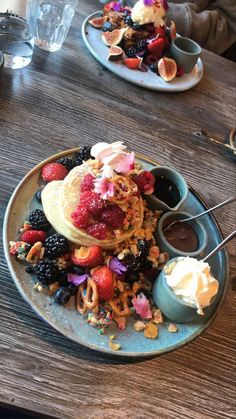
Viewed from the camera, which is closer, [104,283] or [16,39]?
[104,283]

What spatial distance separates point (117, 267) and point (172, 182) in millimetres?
305

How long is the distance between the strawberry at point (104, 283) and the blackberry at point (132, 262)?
0.05 meters

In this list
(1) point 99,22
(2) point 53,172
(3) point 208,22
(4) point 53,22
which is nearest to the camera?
(2) point 53,172

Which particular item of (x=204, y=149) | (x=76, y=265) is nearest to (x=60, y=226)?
(x=76, y=265)

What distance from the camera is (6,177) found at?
1.13m

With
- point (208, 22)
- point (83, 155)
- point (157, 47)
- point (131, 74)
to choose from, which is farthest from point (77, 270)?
point (208, 22)

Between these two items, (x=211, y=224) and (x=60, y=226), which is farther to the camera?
(x=211, y=224)

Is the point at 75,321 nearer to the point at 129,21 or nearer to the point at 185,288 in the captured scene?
the point at 185,288

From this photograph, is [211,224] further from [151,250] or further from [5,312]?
[5,312]

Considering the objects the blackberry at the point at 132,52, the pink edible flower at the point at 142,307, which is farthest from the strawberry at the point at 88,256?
the blackberry at the point at 132,52

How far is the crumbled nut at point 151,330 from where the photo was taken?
93 centimetres

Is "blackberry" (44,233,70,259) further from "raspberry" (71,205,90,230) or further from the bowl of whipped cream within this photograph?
the bowl of whipped cream

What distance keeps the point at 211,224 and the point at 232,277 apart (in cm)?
15

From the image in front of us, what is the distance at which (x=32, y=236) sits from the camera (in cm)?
96
